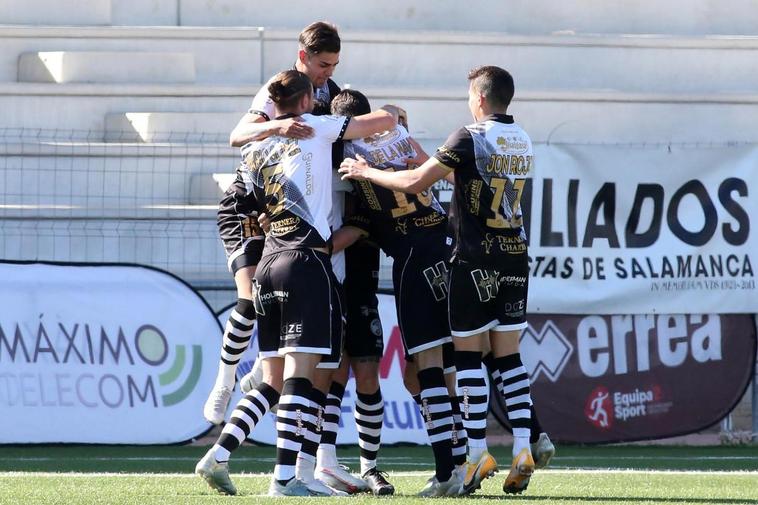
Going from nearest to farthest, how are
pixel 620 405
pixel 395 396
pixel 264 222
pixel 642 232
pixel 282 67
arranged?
pixel 264 222 → pixel 395 396 → pixel 620 405 → pixel 642 232 → pixel 282 67

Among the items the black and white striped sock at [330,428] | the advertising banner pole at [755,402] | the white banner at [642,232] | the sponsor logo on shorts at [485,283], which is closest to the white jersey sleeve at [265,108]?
the sponsor logo on shorts at [485,283]

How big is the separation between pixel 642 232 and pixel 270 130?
18.1ft

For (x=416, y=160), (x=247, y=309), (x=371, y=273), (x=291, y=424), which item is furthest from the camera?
(x=247, y=309)

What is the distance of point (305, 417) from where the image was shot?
22.3 ft

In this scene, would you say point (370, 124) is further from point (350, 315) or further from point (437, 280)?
point (350, 315)

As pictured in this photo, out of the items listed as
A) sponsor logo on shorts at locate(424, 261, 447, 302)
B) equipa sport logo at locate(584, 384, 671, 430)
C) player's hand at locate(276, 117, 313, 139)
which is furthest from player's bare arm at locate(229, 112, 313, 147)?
equipa sport logo at locate(584, 384, 671, 430)

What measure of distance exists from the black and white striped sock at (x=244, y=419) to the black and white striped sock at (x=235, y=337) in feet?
2.68

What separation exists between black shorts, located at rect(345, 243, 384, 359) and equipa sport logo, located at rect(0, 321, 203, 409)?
3.78 m

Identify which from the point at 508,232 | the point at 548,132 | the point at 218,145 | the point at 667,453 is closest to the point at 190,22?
the point at 218,145

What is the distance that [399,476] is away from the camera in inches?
339

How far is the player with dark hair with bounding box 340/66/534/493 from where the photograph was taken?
6.97 meters

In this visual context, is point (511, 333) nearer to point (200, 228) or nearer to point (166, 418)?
point (166, 418)

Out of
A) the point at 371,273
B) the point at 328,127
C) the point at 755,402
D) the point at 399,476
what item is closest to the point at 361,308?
the point at 371,273

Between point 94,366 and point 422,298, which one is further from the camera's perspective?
point 94,366
